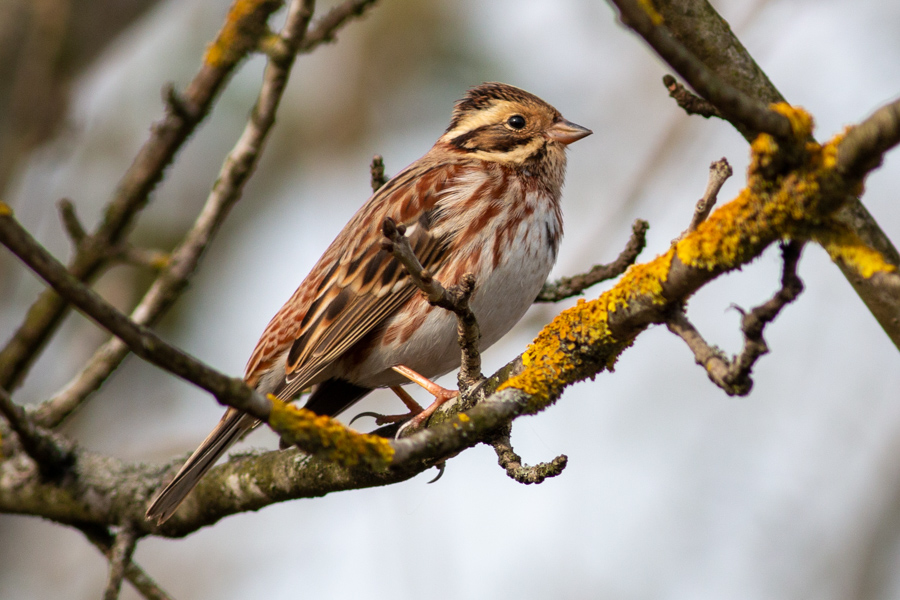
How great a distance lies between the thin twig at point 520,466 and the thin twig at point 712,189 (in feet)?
2.63

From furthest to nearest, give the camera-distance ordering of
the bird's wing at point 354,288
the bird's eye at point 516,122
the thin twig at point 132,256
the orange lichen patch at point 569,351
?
the bird's eye at point 516,122 < the thin twig at point 132,256 < the bird's wing at point 354,288 < the orange lichen patch at point 569,351

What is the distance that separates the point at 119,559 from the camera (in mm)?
4418

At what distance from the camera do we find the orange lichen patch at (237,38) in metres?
5.23

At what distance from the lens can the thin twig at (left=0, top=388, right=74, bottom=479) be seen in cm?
436

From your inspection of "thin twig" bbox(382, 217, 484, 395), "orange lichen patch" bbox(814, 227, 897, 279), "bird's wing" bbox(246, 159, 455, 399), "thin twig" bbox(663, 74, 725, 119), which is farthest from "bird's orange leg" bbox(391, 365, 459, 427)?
"orange lichen patch" bbox(814, 227, 897, 279)

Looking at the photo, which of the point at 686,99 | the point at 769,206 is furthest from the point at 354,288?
the point at 769,206

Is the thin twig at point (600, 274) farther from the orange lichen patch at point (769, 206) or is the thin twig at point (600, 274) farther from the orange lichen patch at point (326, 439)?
the orange lichen patch at point (326, 439)

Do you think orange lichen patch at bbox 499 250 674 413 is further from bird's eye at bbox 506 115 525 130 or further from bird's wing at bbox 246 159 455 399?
bird's eye at bbox 506 115 525 130

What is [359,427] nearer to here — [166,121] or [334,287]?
[334,287]

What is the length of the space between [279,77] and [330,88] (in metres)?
6.52

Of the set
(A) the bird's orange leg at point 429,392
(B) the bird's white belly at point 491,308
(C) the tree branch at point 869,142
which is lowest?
(C) the tree branch at point 869,142

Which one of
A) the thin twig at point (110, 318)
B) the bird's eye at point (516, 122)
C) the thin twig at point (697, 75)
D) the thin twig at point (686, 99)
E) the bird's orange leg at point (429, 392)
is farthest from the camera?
the bird's eye at point (516, 122)

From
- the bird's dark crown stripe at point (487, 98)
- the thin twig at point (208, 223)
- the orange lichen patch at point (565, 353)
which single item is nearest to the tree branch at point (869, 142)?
the orange lichen patch at point (565, 353)

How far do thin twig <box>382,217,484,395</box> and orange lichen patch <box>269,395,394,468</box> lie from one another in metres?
0.58
